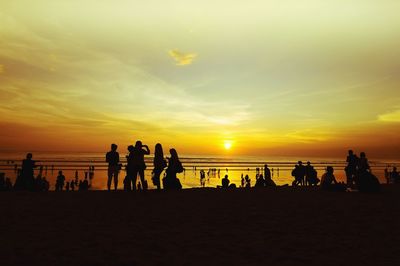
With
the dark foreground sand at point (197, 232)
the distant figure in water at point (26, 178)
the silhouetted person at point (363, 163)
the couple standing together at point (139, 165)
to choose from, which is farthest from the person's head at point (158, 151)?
the silhouetted person at point (363, 163)

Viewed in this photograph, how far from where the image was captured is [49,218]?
9195mm

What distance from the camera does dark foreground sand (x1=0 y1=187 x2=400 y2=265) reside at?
5941 mm

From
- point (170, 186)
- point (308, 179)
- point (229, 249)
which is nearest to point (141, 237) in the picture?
point (229, 249)

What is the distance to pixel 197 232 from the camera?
7844 millimetres

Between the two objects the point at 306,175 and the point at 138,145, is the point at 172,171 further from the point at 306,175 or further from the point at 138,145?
the point at 306,175

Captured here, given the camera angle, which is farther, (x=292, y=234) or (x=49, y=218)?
(x=49, y=218)

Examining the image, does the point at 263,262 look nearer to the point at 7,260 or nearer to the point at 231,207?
the point at 7,260

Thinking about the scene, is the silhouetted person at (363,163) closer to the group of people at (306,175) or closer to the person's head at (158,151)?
the group of people at (306,175)

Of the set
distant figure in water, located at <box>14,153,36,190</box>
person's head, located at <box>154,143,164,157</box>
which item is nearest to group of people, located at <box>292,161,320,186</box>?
person's head, located at <box>154,143,164,157</box>

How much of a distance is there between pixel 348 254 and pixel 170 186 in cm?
1196

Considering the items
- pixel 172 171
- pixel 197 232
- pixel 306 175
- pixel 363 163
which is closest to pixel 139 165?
pixel 172 171

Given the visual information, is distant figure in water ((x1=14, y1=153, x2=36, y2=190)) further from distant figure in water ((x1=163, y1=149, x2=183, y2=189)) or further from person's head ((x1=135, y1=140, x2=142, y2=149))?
distant figure in water ((x1=163, y1=149, x2=183, y2=189))

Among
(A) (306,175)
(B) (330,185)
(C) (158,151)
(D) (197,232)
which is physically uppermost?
(C) (158,151)

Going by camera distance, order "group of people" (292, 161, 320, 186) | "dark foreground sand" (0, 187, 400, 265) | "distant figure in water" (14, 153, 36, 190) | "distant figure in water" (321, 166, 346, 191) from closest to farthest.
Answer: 1. "dark foreground sand" (0, 187, 400, 265)
2. "distant figure in water" (14, 153, 36, 190)
3. "distant figure in water" (321, 166, 346, 191)
4. "group of people" (292, 161, 320, 186)
